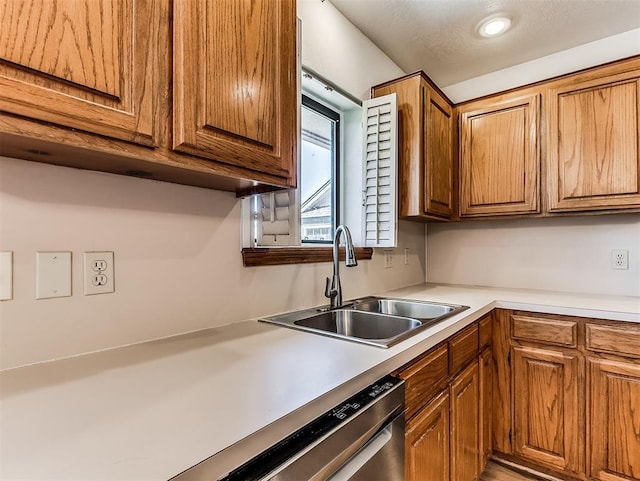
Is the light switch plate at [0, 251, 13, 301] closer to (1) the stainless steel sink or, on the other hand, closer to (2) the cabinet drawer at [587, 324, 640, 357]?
(1) the stainless steel sink

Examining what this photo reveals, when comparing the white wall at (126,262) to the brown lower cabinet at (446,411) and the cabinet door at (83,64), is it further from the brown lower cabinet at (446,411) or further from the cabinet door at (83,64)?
the brown lower cabinet at (446,411)

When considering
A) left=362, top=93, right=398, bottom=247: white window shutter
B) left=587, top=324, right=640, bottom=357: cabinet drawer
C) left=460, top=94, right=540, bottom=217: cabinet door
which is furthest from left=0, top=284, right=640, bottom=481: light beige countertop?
left=460, top=94, right=540, bottom=217: cabinet door

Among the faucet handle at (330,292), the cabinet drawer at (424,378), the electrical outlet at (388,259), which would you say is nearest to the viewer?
the cabinet drawer at (424,378)

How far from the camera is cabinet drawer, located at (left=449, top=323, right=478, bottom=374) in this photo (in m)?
1.33

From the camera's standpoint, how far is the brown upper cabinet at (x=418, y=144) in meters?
1.93

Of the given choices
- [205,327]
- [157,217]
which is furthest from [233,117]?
[205,327]

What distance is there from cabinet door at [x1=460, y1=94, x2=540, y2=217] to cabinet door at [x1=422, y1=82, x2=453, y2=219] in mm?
114

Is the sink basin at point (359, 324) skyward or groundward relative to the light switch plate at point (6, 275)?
groundward

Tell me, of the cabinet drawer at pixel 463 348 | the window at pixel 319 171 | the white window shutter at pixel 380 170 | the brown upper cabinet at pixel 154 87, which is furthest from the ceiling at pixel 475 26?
the cabinet drawer at pixel 463 348

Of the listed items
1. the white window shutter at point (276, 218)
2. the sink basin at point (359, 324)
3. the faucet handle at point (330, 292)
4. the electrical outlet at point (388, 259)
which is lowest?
the sink basin at point (359, 324)

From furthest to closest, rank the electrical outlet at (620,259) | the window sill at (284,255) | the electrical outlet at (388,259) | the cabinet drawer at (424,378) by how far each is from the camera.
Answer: the electrical outlet at (388,259), the electrical outlet at (620,259), the window sill at (284,255), the cabinet drawer at (424,378)

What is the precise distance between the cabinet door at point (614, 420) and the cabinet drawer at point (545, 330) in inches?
5.5

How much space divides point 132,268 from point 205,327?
0.32m

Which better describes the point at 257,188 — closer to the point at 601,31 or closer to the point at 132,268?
the point at 132,268
